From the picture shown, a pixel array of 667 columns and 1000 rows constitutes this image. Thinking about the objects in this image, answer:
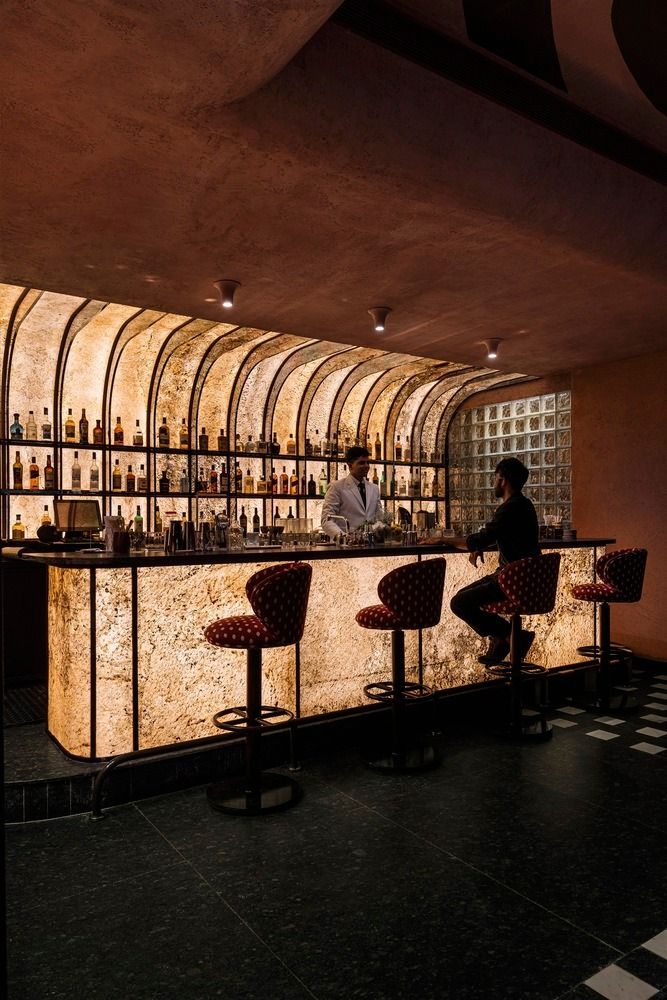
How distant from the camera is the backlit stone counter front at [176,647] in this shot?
3.46m

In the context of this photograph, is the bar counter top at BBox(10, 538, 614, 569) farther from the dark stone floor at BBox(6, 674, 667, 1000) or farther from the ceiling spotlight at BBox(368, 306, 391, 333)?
the ceiling spotlight at BBox(368, 306, 391, 333)

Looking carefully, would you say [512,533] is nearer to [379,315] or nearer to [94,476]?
[379,315]

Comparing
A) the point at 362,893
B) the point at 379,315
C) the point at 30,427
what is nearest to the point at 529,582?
the point at 362,893

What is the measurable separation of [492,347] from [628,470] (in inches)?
72.9

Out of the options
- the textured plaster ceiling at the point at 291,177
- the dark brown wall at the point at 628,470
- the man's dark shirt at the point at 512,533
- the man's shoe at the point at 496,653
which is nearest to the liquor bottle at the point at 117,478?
the textured plaster ceiling at the point at 291,177

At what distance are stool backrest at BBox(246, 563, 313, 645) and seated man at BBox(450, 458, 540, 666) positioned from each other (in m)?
1.53

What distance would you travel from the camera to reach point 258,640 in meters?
3.23

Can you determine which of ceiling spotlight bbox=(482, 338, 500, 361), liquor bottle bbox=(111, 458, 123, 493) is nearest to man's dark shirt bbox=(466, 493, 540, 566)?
ceiling spotlight bbox=(482, 338, 500, 361)

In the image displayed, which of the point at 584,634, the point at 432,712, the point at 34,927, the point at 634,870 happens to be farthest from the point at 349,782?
the point at 584,634

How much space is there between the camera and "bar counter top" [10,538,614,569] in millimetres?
3336

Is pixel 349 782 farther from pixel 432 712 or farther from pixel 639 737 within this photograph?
pixel 639 737

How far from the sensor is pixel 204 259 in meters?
4.08

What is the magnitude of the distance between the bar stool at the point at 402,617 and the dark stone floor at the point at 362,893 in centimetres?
19

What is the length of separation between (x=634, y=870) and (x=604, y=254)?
3127mm
